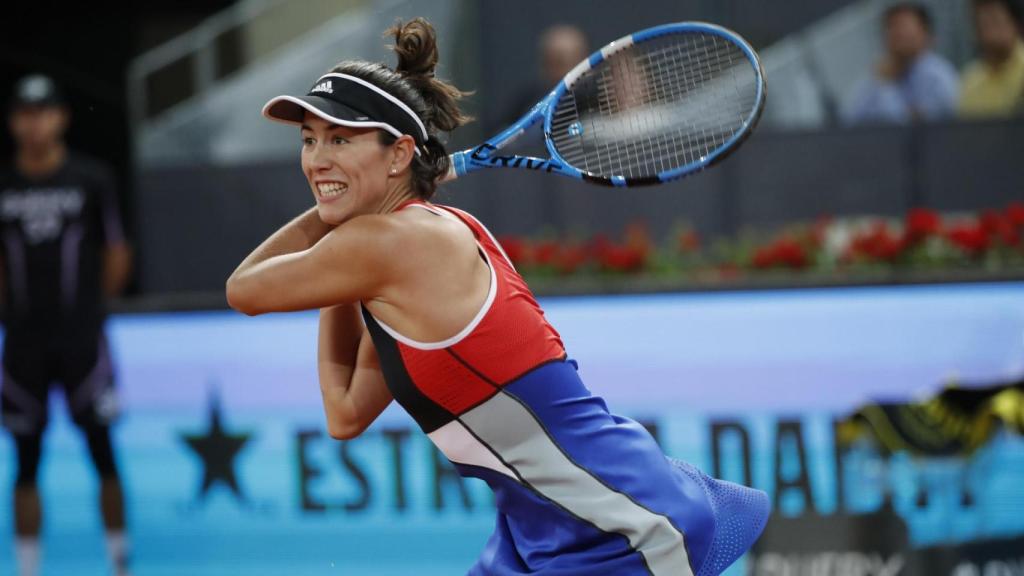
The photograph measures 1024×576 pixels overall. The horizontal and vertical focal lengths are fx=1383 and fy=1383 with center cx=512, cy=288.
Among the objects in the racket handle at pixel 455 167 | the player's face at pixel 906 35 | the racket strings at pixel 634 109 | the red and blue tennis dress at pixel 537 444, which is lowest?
the red and blue tennis dress at pixel 537 444

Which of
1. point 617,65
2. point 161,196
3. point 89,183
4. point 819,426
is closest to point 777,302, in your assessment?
point 819,426

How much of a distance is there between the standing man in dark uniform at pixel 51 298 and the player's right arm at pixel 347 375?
3473 mm

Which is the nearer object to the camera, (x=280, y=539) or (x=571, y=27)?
(x=280, y=539)

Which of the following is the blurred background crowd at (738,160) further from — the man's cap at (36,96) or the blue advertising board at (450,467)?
the man's cap at (36,96)

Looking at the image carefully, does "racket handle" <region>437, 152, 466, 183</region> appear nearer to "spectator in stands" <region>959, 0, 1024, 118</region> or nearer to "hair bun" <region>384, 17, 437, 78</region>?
"hair bun" <region>384, 17, 437, 78</region>

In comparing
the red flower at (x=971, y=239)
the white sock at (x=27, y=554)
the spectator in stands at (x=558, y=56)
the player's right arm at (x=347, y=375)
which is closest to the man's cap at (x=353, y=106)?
the player's right arm at (x=347, y=375)

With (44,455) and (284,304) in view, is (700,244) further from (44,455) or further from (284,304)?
(284,304)

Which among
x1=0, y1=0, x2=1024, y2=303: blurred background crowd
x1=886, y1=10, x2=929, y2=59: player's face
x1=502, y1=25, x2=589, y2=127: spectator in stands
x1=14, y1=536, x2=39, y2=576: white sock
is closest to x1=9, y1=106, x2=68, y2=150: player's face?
x1=0, y1=0, x2=1024, y2=303: blurred background crowd

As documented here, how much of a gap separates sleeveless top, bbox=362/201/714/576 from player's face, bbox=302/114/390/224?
0.27 feet

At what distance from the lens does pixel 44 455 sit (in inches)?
233

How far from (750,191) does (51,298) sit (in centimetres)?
329

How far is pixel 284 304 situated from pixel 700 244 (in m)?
4.60

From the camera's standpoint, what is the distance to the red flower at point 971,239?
557 centimetres

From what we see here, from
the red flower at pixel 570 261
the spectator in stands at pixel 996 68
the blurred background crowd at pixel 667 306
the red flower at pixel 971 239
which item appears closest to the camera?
the blurred background crowd at pixel 667 306
